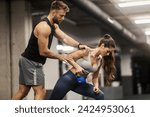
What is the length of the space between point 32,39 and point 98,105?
1.11 meters

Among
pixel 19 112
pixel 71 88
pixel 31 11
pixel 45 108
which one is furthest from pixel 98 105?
pixel 31 11

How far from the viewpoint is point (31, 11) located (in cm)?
422

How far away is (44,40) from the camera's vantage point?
3896mm

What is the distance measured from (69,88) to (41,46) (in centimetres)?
60

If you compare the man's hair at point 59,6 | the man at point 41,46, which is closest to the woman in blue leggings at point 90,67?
the man at point 41,46

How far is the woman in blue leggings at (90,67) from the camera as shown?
12.8 ft

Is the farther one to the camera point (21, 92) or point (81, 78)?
point (21, 92)

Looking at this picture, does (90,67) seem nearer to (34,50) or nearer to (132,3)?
(34,50)

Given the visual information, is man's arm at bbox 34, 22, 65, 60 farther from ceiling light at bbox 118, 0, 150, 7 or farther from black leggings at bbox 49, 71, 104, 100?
ceiling light at bbox 118, 0, 150, 7

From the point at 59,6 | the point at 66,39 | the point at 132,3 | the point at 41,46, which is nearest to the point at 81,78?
the point at 66,39

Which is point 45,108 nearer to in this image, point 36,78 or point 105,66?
point 36,78

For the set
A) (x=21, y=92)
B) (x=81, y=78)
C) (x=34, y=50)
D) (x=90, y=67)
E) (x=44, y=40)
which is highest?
(x=44, y=40)

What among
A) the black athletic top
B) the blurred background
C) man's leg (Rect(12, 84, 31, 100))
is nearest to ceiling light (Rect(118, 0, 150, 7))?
the blurred background

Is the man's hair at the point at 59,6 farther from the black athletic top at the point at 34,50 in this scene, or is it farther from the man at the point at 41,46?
the black athletic top at the point at 34,50
